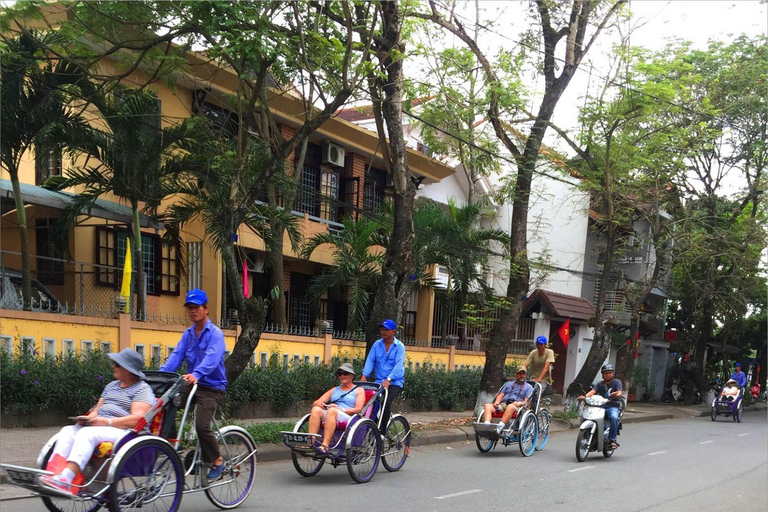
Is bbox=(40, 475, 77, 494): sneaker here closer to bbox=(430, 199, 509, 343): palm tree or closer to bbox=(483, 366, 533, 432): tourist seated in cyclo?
bbox=(483, 366, 533, 432): tourist seated in cyclo

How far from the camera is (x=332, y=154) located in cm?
2189

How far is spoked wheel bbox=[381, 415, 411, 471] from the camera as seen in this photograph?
9.49 meters

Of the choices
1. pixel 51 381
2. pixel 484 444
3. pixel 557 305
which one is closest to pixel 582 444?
pixel 484 444

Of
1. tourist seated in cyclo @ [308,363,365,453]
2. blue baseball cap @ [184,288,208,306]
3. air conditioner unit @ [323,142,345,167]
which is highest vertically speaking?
air conditioner unit @ [323,142,345,167]

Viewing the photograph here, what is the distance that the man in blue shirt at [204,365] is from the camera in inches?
257

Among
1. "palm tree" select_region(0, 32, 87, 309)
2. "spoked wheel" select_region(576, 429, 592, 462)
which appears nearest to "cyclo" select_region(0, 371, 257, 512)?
"palm tree" select_region(0, 32, 87, 309)

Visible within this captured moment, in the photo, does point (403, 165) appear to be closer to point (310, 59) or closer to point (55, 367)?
point (310, 59)

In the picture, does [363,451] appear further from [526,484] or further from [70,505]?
[70,505]

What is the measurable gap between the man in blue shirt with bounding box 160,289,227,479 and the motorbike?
6779mm

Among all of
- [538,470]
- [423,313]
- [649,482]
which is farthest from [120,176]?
[423,313]

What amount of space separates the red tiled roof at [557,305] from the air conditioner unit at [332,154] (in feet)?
26.4

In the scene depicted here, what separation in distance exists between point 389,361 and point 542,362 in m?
4.43

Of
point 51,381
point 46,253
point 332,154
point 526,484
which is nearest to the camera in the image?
point 526,484

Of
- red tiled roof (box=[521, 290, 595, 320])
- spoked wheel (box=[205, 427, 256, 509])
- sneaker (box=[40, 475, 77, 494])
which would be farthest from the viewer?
red tiled roof (box=[521, 290, 595, 320])
